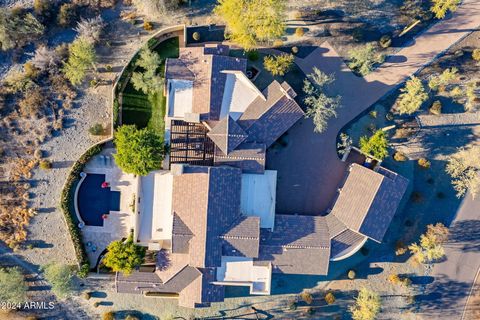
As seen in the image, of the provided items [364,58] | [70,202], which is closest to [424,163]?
[364,58]

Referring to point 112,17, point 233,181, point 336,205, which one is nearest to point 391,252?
point 336,205

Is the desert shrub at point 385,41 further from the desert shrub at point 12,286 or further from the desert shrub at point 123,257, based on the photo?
the desert shrub at point 12,286

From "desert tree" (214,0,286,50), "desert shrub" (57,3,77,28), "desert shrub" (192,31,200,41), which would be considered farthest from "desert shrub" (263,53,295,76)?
"desert shrub" (57,3,77,28)

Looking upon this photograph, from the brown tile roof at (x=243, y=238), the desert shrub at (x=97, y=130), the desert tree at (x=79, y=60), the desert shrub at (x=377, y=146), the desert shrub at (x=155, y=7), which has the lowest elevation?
the brown tile roof at (x=243, y=238)

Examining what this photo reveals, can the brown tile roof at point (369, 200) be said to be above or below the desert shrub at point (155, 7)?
below

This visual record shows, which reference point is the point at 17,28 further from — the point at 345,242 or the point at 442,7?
the point at 442,7

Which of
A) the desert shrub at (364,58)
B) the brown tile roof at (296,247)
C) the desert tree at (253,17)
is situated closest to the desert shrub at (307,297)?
the brown tile roof at (296,247)

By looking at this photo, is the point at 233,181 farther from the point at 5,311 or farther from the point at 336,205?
the point at 5,311
